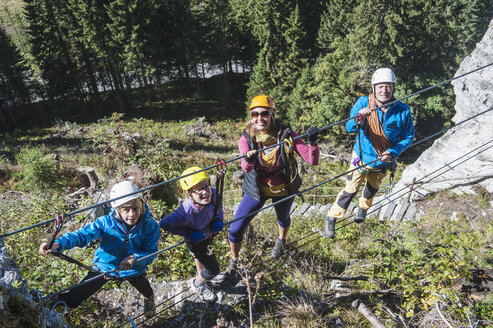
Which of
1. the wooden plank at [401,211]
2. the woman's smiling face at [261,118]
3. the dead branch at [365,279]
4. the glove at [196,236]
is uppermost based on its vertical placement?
the woman's smiling face at [261,118]

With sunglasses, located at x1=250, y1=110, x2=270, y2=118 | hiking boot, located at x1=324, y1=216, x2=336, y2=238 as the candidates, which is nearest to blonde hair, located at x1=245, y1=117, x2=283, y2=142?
sunglasses, located at x1=250, y1=110, x2=270, y2=118

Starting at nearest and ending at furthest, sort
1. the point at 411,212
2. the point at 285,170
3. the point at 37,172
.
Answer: the point at 285,170 → the point at 411,212 → the point at 37,172

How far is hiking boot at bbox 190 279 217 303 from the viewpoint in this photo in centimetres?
428

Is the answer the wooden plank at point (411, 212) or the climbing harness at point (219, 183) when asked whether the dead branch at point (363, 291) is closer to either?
the climbing harness at point (219, 183)

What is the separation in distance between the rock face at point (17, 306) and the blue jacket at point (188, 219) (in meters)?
1.25

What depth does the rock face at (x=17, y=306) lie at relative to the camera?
88.4 inches

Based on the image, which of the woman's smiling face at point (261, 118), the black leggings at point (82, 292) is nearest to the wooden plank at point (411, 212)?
the woman's smiling face at point (261, 118)

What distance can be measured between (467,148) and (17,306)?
1345cm

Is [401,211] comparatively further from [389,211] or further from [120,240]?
[120,240]

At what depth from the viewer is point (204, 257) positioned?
12.6ft

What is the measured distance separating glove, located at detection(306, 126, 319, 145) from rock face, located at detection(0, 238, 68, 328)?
301 cm

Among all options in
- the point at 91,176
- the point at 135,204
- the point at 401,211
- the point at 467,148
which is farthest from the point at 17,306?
the point at 467,148

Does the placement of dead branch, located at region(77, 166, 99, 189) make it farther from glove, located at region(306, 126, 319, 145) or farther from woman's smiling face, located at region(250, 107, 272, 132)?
glove, located at region(306, 126, 319, 145)

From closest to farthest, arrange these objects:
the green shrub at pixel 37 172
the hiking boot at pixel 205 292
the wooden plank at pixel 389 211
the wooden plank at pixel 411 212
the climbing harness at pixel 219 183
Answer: the climbing harness at pixel 219 183 → the hiking boot at pixel 205 292 → the wooden plank at pixel 411 212 → the wooden plank at pixel 389 211 → the green shrub at pixel 37 172
